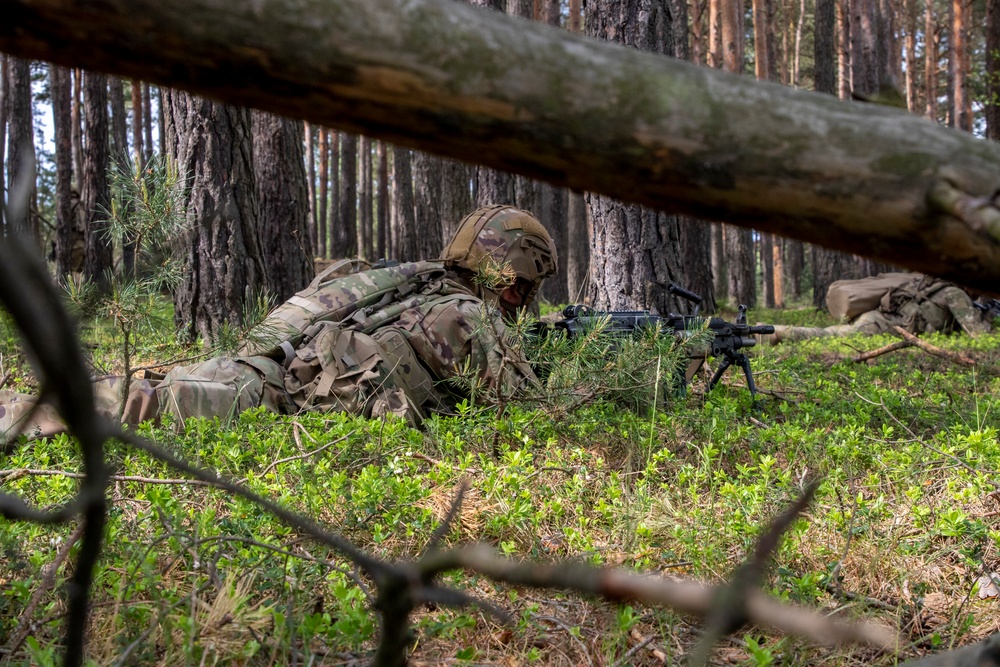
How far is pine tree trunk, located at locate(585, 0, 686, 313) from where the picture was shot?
5.31 metres

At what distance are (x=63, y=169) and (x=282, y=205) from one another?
8861 millimetres

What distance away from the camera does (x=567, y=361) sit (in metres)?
3.83

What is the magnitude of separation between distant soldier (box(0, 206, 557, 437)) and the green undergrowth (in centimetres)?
30

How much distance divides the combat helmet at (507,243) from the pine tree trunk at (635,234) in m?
0.75

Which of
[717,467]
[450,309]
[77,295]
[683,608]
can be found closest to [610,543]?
[717,467]

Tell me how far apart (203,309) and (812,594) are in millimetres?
4664

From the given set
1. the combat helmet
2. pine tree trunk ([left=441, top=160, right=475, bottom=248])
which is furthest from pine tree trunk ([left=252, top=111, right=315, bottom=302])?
the combat helmet

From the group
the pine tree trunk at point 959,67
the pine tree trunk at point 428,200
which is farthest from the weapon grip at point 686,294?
the pine tree trunk at point 959,67

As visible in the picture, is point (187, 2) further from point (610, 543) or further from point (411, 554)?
point (610, 543)

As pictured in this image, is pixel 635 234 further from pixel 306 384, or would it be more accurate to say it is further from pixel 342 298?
pixel 306 384

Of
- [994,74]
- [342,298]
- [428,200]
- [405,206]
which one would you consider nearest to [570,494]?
[342,298]

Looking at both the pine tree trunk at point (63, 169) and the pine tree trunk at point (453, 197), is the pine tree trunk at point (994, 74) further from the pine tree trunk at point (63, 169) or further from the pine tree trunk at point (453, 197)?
the pine tree trunk at point (63, 169)

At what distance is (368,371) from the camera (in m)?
4.13

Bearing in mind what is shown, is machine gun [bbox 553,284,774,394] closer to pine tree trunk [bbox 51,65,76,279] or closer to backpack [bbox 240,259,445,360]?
backpack [bbox 240,259,445,360]
